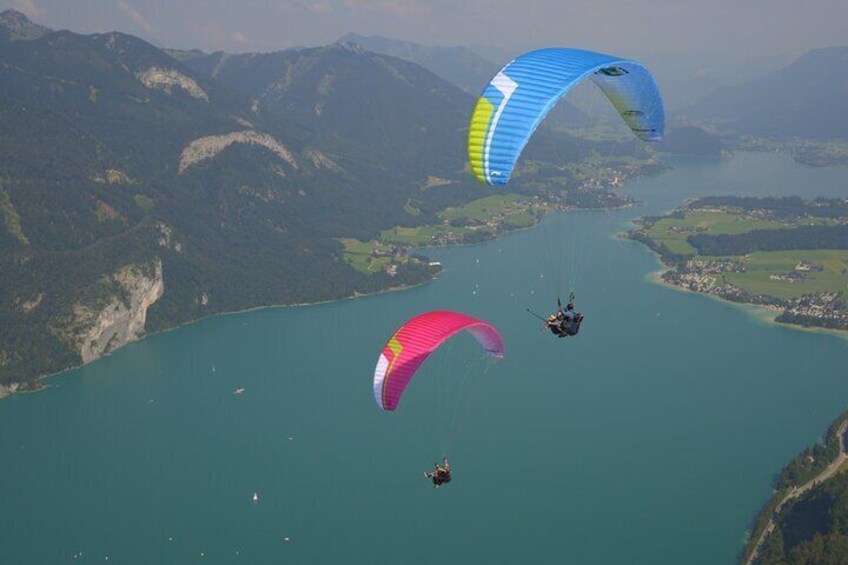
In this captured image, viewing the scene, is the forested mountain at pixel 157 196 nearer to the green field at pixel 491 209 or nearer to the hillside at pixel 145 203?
the hillside at pixel 145 203

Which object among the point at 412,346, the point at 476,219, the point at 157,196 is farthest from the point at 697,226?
the point at 412,346

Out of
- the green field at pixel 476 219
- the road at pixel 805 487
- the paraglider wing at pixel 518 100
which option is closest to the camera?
the paraglider wing at pixel 518 100

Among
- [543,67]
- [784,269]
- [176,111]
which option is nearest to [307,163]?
[176,111]

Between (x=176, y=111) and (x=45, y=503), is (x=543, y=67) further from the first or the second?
(x=176, y=111)

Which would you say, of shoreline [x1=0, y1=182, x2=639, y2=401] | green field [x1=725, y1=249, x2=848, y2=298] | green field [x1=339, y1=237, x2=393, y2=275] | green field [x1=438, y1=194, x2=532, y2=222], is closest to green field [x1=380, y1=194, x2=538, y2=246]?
green field [x1=438, y1=194, x2=532, y2=222]

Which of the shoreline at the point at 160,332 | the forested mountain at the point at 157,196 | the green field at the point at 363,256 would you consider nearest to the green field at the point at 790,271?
the shoreline at the point at 160,332

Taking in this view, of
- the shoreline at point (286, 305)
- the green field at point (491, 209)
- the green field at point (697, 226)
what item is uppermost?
the green field at point (697, 226)

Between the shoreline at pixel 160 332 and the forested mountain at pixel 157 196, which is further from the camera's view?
the forested mountain at pixel 157 196
